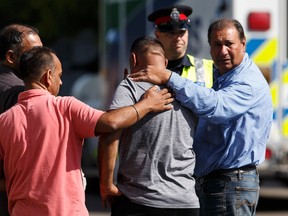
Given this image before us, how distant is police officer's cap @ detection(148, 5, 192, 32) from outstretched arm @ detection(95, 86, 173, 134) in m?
1.32

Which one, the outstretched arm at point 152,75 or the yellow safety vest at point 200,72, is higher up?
the outstretched arm at point 152,75

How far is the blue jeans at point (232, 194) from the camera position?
19.2ft

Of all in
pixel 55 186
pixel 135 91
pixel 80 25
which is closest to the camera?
pixel 55 186

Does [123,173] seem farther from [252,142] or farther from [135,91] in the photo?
[252,142]

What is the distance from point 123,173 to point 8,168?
25.2 inches

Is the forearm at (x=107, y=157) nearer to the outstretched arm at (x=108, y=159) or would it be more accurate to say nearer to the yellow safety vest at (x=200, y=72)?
the outstretched arm at (x=108, y=159)

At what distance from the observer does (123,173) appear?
5531 millimetres

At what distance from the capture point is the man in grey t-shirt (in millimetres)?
5422

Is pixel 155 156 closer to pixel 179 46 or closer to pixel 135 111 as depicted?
pixel 135 111

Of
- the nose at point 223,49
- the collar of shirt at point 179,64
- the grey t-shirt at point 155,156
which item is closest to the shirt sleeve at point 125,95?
the grey t-shirt at point 155,156

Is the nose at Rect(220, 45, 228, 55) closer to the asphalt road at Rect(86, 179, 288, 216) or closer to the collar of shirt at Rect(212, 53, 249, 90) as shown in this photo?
the collar of shirt at Rect(212, 53, 249, 90)

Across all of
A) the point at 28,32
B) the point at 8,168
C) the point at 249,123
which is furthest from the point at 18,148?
the point at 249,123

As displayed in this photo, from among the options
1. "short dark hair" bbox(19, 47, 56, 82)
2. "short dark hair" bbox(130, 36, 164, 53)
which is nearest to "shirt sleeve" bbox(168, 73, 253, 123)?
"short dark hair" bbox(130, 36, 164, 53)

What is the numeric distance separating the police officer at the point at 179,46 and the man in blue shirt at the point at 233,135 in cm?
43
